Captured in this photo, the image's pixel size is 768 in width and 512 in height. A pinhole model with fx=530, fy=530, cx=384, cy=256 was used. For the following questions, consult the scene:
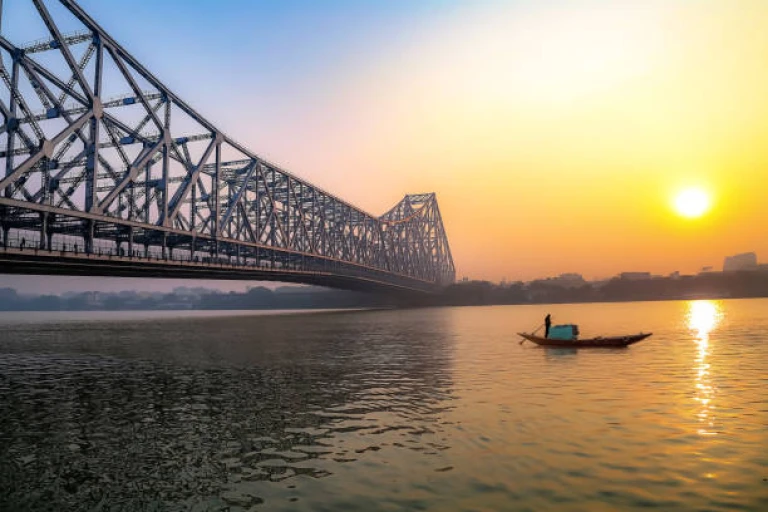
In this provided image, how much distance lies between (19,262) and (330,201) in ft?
288

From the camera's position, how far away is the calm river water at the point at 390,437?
9.66 metres

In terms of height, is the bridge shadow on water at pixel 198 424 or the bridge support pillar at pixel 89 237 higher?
the bridge support pillar at pixel 89 237

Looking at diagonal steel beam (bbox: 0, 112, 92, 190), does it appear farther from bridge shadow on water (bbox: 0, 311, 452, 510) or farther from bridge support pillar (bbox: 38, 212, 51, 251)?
bridge shadow on water (bbox: 0, 311, 452, 510)

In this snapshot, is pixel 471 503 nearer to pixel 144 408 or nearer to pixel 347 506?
pixel 347 506

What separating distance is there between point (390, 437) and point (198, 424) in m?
5.87

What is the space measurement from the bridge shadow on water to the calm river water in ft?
0.24

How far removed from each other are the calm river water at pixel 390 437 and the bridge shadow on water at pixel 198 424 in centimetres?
7

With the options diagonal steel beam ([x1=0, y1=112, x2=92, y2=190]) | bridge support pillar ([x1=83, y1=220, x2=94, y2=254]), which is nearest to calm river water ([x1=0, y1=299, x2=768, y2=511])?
diagonal steel beam ([x1=0, y1=112, x2=92, y2=190])

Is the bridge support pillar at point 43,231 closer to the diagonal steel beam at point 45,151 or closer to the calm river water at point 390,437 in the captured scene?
the diagonal steel beam at point 45,151

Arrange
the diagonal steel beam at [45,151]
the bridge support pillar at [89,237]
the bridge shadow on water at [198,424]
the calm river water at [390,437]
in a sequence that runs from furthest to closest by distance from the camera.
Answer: the bridge support pillar at [89,237]
the diagonal steel beam at [45,151]
the bridge shadow on water at [198,424]
the calm river water at [390,437]

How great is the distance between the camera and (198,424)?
1545 cm

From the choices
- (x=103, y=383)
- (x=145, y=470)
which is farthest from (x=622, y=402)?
(x=103, y=383)

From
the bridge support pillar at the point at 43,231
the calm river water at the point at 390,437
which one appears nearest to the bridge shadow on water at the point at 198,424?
the calm river water at the point at 390,437

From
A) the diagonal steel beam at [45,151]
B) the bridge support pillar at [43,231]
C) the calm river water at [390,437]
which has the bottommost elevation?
the calm river water at [390,437]
